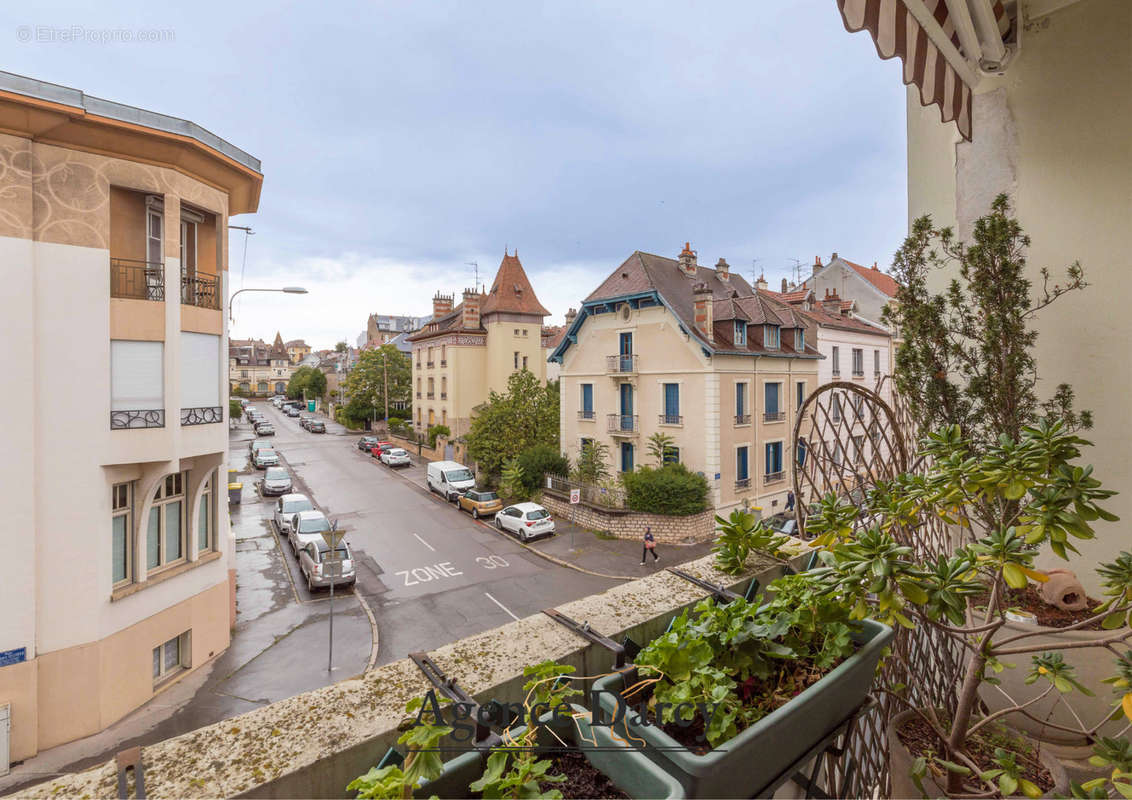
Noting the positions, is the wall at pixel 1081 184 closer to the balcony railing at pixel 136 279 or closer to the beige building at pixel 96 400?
the beige building at pixel 96 400

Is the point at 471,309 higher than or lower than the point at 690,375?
higher

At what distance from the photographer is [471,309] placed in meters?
29.8

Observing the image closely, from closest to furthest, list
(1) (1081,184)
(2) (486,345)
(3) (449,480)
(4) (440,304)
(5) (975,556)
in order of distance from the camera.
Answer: (5) (975,556), (1) (1081,184), (3) (449,480), (2) (486,345), (4) (440,304)

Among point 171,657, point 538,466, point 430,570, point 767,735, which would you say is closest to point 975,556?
point 767,735

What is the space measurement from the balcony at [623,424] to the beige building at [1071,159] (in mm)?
13392

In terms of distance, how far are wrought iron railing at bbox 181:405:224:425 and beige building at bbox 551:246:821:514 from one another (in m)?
11.7

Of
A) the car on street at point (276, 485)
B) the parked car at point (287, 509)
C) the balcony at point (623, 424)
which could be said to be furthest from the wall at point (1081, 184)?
the car on street at point (276, 485)

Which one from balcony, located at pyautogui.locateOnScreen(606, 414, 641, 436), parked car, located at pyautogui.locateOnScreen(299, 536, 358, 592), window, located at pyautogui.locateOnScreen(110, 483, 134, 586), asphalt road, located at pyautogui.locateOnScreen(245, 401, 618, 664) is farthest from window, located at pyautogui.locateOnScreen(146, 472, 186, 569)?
balcony, located at pyautogui.locateOnScreen(606, 414, 641, 436)

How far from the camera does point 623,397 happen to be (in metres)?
17.8

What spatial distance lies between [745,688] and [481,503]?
56.6 ft

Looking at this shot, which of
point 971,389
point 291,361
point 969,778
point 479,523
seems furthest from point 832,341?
point 291,361

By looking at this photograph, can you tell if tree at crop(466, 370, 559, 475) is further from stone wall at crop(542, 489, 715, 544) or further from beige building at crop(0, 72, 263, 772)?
beige building at crop(0, 72, 263, 772)

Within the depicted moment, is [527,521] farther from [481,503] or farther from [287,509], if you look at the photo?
[287,509]

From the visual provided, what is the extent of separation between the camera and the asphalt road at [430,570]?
10359mm
